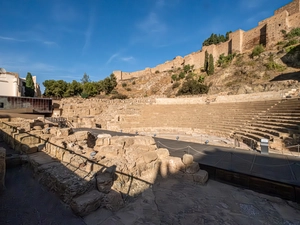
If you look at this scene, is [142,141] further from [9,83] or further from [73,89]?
[9,83]

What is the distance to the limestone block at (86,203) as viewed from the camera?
9.16 feet

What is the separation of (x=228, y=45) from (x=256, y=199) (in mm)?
47037

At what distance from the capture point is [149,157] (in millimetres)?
4926

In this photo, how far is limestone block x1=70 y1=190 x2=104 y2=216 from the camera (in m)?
2.79

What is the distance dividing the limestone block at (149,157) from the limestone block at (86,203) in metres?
1.89

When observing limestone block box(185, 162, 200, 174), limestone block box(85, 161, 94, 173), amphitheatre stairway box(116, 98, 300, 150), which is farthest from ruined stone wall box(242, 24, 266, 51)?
limestone block box(85, 161, 94, 173)

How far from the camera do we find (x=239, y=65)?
32.6 m

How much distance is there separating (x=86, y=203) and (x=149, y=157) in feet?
7.76

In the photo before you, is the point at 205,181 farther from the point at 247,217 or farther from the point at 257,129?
the point at 257,129

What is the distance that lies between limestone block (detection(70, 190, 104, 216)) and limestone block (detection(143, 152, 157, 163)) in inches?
74.3

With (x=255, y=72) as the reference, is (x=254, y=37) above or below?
above

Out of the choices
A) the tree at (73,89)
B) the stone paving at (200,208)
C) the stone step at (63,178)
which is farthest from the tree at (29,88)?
the stone paving at (200,208)

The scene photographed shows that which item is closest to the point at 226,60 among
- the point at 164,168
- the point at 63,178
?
the point at 164,168

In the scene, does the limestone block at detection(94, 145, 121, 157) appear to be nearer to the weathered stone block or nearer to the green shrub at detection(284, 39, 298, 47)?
the weathered stone block
